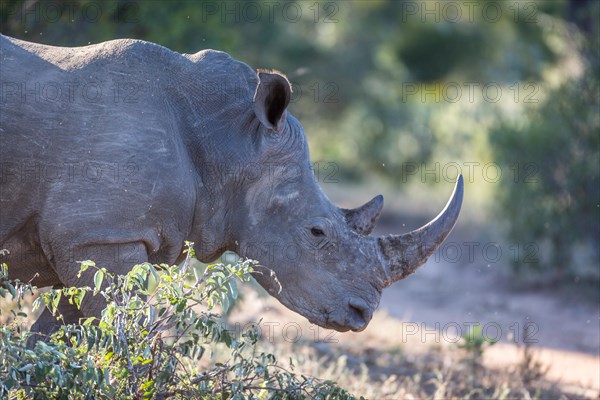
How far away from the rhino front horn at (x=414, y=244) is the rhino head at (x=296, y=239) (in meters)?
0.03

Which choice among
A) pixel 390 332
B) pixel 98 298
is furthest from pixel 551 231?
pixel 98 298

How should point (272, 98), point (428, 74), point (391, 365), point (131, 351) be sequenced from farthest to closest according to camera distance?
point (428, 74), point (391, 365), point (272, 98), point (131, 351)

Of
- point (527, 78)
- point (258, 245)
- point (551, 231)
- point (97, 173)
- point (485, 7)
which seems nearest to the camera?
point (97, 173)

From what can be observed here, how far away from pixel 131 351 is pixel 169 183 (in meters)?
0.92

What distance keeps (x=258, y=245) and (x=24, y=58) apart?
1.58m

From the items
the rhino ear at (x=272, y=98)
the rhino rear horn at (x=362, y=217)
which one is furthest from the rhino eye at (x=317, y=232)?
the rhino ear at (x=272, y=98)

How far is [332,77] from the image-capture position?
24031mm

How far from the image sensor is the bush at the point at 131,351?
4301 mm

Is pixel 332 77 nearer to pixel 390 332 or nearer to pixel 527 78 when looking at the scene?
pixel 527 78

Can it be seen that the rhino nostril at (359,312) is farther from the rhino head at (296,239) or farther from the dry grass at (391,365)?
the dry grass at (391,365)

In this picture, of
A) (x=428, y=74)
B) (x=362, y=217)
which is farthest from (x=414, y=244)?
(x=428, y=74)

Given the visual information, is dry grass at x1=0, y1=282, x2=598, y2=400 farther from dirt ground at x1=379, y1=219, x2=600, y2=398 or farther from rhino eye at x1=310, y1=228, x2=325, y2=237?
rhino eye at x1=310, y1=228, x2=325, y2=237

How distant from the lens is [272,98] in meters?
5.57

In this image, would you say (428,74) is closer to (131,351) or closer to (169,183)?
(169,183)
